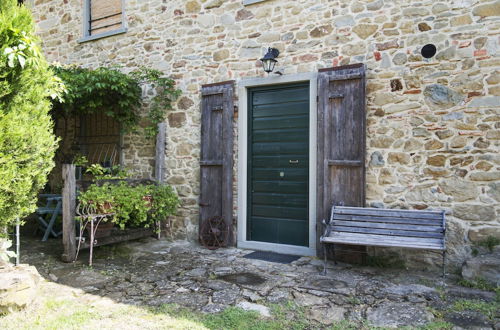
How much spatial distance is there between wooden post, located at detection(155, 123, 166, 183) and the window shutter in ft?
7.44

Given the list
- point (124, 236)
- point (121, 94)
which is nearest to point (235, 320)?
point (124, 236)

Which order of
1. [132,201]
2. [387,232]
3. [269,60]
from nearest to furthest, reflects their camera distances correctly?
[387,232], [132,201], [269,60]

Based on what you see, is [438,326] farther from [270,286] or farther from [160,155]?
[160,155]

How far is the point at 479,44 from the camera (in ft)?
14.0

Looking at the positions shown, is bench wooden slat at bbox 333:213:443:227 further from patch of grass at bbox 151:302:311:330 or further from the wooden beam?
the wooden beam

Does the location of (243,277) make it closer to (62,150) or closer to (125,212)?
(125,212)

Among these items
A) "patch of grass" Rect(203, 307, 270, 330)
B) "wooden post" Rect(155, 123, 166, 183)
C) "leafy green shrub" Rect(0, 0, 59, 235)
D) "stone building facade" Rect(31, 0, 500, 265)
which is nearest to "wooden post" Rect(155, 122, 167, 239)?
"wooden post" Rect(155, 123, 166, 183)

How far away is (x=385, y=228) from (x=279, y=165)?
162 centimetres

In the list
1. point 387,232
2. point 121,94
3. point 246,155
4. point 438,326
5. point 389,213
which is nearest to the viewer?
point 438,326

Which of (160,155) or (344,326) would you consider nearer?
(344,326)

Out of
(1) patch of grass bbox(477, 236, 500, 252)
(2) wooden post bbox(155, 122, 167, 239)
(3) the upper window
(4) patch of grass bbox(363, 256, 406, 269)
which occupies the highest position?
(3) the upper window

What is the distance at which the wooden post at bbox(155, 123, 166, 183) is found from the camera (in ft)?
20.6

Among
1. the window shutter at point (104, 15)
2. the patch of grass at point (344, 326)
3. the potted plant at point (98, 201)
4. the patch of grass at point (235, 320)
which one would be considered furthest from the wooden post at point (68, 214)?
the window shutter at point (104, 15)

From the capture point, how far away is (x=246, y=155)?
5.63m
